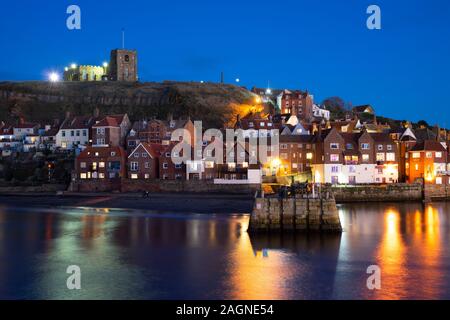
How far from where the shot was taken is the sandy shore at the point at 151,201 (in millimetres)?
55916

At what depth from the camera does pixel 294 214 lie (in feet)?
118

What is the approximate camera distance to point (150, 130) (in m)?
80.2

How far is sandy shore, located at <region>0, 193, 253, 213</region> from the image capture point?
55.9 metres

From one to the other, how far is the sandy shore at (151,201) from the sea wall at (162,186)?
1695 mm

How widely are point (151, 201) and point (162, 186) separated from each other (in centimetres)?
721

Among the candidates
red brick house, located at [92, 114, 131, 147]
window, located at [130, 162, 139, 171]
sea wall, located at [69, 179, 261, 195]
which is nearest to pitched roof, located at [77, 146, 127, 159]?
window, located at [130, 162, 139, 171]

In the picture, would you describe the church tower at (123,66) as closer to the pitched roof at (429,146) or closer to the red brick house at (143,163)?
the red brick house at (143,163)

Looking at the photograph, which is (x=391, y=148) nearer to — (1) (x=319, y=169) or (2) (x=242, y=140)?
(1) (x=319, y=169)

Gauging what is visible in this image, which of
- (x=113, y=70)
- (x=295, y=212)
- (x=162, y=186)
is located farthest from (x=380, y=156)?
(x=113, y=70)

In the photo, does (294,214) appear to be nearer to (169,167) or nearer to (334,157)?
(169,167)

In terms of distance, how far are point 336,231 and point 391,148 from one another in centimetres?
3994

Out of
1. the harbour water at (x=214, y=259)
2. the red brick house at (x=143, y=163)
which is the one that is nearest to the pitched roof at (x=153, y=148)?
the red brick house at (x=143, y=163)

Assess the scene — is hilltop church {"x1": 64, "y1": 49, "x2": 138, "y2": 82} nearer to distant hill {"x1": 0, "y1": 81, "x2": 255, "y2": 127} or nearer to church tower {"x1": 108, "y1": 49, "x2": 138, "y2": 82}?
church tower {"x1": 108, "y1": 49, "x2": 138, "y2": 82}
